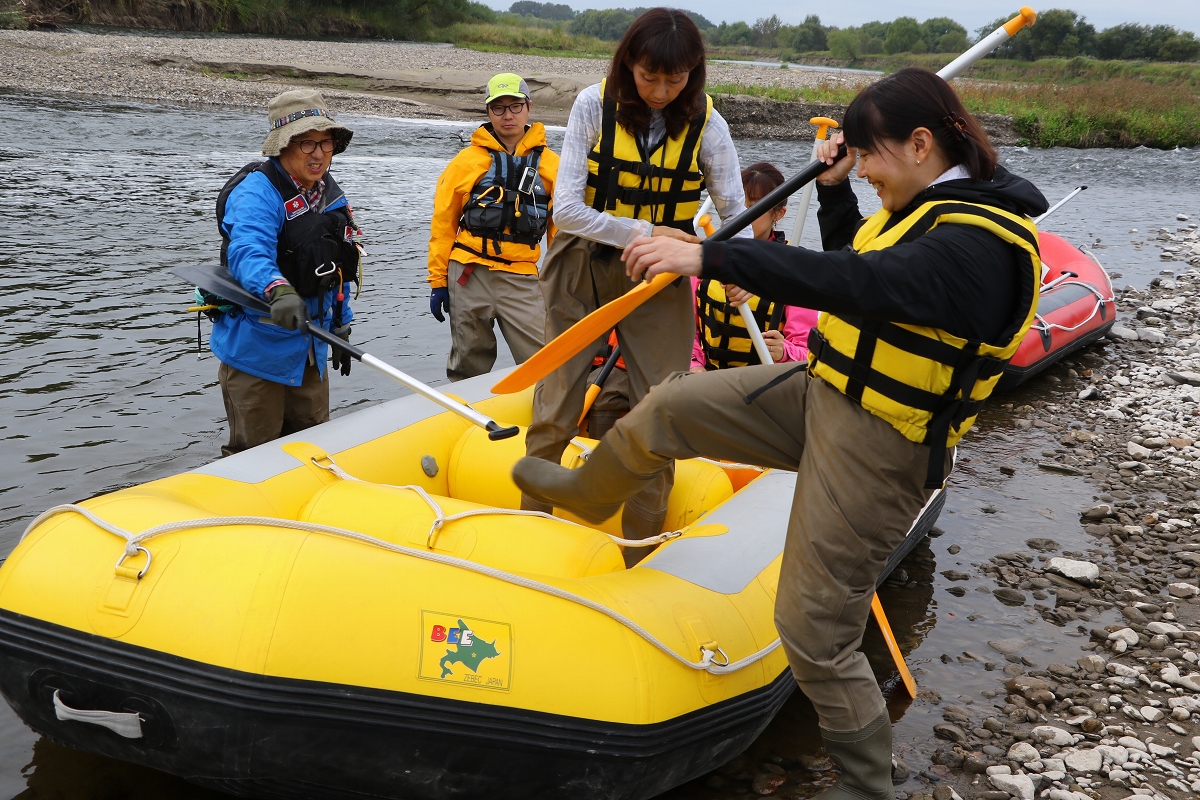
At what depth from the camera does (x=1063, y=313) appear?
22.4 feet

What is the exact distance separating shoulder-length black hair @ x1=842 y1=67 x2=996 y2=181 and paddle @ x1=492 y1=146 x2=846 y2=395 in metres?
0.45

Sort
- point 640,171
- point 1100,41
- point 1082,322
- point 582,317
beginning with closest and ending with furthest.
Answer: point 640,171 < point 582,317 < point 1082,322 < point 1100,41

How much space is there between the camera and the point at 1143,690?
10.4ft

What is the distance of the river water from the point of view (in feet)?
10.8

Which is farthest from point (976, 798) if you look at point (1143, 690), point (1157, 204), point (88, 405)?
point (1157, 204)

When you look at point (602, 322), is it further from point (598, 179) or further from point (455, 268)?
point (455, 268)

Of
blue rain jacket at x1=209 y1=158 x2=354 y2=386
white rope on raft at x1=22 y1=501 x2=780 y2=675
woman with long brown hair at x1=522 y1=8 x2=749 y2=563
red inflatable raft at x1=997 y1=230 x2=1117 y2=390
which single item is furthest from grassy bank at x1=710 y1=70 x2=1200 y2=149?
white rope on raft at x1=22 y1=501 x2=780 y2=675

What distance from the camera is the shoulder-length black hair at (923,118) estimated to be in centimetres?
198

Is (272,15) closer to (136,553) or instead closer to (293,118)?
(293,118)

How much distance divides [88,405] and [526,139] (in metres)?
2.83

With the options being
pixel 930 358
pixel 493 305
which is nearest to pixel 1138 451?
pixel 493 305

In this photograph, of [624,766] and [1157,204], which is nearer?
[624,766]

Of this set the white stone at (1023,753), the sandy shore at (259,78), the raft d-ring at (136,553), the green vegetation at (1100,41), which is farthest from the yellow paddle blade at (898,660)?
the green vegetation at (1100,41)

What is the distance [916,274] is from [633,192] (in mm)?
1250
